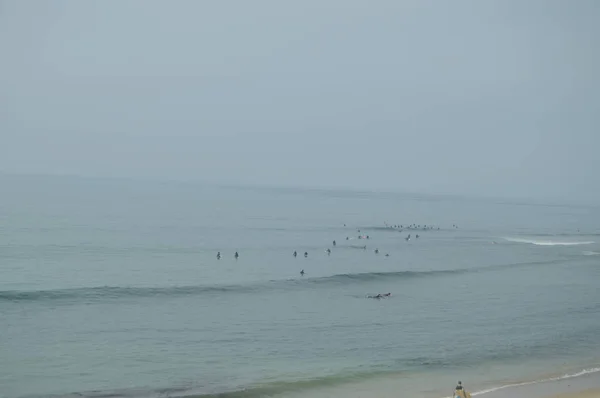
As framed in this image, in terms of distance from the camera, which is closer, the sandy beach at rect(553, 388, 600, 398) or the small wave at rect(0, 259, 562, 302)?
the sandy beach at rect(553, 388, 600, 398)

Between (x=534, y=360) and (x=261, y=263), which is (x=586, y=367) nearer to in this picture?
(x=534, y=360)

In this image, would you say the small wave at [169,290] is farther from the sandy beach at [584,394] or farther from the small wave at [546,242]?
the small wave at [546,242]

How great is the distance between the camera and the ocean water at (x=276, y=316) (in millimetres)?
23234

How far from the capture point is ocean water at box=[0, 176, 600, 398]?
23.2 metres

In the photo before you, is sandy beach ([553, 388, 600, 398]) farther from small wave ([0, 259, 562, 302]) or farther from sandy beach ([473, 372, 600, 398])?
small wave ([0, 259, 562, 302])

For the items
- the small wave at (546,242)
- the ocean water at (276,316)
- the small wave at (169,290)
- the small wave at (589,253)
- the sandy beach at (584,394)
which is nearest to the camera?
the sandy beach at (584,394)

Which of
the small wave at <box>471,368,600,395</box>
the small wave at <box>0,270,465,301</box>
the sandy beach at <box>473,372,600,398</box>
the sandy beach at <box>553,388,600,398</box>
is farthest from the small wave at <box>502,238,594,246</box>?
the sandy beach at <box>553,388,600,398</box>

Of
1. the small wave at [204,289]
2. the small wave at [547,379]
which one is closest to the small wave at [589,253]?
the small wave at [204,289]

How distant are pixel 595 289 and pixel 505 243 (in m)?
35.8

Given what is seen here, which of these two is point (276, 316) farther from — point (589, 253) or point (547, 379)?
point (589, 253)

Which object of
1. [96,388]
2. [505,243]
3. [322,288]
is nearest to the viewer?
[96,388]

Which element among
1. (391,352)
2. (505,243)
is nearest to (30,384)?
(391,352)

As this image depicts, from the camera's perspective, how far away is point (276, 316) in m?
34.6

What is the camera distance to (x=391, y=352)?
27297mm
